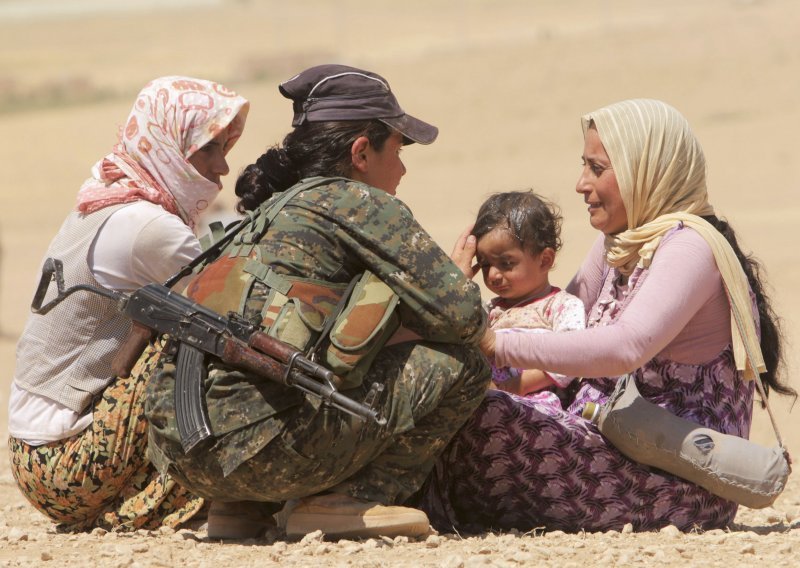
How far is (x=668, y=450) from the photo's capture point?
4.73m

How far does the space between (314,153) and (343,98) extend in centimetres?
22

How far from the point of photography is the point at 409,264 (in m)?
4.38

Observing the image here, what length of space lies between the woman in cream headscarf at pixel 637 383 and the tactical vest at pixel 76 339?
50.8 inches

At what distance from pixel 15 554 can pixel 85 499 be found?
34 cm

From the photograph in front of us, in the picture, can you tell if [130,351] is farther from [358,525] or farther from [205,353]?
[358,525]

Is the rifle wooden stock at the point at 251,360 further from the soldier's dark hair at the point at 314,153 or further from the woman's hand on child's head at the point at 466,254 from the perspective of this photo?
the woman's hand on child's head at the point at 466,254

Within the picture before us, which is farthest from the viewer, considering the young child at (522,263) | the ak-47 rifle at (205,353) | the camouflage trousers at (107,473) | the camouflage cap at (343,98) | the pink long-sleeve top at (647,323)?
the young child at (522,263)

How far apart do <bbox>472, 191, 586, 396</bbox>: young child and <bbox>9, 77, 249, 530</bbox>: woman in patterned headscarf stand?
1145 millimetres

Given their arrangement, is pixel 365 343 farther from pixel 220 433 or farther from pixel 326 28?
pixel 326 28

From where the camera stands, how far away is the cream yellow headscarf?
15.6ft

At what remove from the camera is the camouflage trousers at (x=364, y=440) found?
4.36 m

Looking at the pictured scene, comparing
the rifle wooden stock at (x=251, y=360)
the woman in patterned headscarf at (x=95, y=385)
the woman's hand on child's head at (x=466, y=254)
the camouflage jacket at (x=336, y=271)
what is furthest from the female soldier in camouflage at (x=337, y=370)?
the woman's hand on child's head at (x=466, y=254)

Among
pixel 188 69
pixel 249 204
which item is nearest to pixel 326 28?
pixel 188 69

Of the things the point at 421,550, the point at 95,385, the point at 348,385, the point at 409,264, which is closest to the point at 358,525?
the point at 421,550
